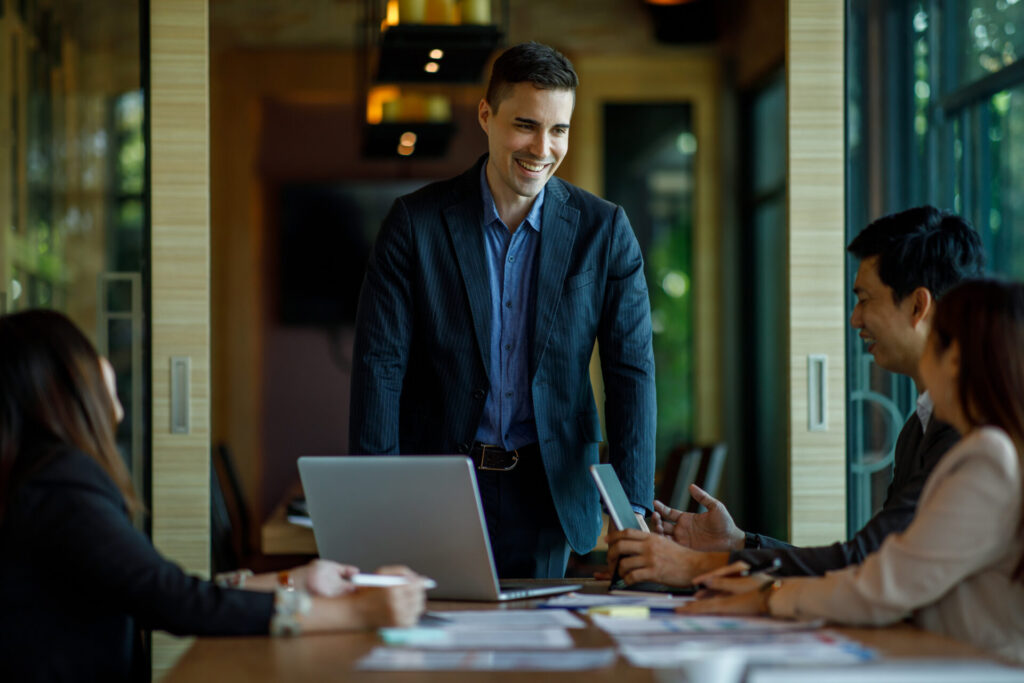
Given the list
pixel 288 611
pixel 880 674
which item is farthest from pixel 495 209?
pixel 880 674

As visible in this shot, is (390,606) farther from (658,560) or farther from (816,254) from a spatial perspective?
(816,254)

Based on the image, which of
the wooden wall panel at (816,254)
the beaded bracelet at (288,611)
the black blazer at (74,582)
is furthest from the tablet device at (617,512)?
the wooden wall panel at (816,254)

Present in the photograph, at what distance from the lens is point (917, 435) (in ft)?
6.80

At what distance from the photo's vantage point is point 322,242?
23.9 ft

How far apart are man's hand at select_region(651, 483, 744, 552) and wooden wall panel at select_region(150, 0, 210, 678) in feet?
5.69

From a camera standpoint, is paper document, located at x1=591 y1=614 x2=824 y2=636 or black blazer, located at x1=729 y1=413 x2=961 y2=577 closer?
paper document, located at x1=591 y1=614 x2=824 y2=636

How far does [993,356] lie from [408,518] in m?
0.92

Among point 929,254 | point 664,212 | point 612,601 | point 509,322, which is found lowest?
point 612,601

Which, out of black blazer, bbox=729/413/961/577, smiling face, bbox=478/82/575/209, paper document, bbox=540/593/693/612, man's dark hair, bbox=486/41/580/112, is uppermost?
man's dark hair, bbox=486/41/580/112

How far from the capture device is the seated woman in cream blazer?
1523 mm

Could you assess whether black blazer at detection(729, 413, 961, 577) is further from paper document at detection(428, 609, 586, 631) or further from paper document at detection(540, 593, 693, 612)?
paper document at detection(428, 609, 586, 631)

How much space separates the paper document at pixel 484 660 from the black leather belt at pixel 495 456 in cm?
95

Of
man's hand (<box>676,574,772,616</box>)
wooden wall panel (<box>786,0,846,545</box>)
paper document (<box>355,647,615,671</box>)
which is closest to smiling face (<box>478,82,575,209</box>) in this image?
man's hand (<box>676,574,772,616</box>)

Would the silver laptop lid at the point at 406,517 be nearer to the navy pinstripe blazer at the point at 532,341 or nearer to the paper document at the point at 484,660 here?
the paper document at the point at 484,660
